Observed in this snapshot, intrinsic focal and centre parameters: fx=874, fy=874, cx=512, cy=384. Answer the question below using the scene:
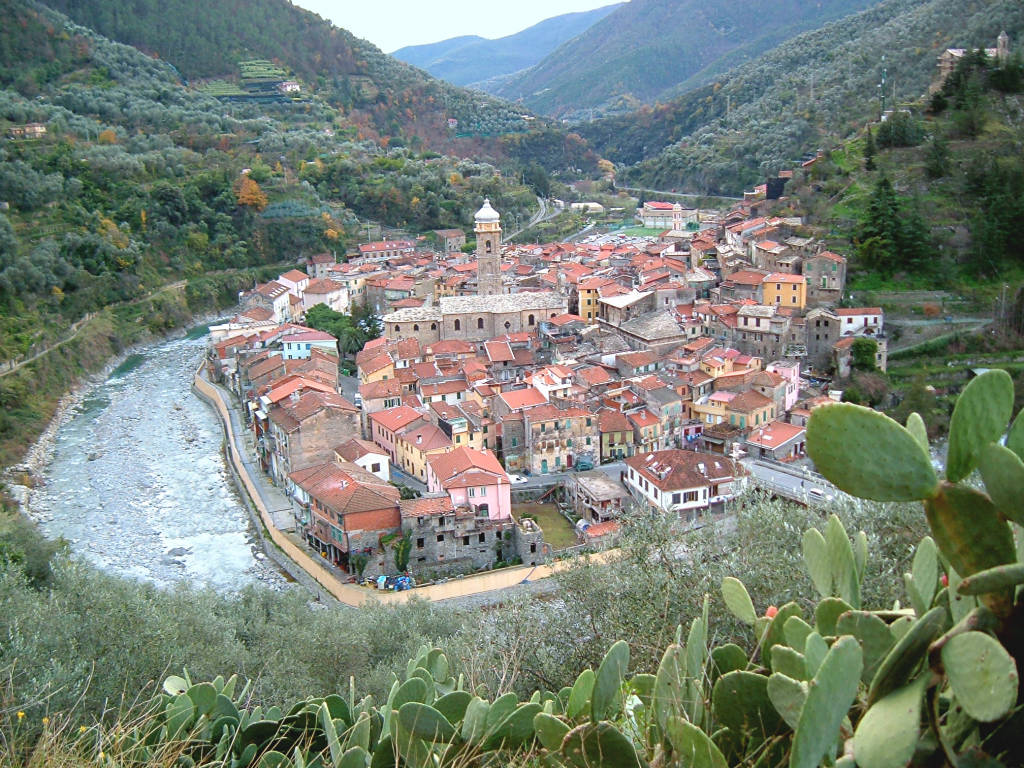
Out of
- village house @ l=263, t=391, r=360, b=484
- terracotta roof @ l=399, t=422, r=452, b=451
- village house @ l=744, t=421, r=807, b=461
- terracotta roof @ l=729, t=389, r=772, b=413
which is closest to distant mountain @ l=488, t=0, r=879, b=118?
terracotta roof @ l=729, t=389, r=772, b=413

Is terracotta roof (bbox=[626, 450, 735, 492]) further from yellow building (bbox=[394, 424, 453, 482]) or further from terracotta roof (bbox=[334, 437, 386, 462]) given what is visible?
terracotta roof (bbox=[334, 437, 386, 462])

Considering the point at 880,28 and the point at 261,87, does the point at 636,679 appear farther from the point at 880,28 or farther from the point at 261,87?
the point at 261,87

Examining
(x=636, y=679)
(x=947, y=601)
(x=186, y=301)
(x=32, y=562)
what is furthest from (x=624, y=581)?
(x=186, y=301)

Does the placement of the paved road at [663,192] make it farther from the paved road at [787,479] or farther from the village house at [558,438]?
the paved road at [787,479]

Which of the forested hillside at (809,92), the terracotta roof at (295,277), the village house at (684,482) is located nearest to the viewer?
the village house at (684,482)

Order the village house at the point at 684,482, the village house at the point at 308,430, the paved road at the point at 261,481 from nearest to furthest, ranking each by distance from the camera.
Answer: the village house at the point at 684,482 → the paved road at the point at 261,481 → the village house at the point at 308,430

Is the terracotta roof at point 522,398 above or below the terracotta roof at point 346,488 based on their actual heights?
above

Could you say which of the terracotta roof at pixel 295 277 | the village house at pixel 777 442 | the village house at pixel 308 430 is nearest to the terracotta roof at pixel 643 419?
the village house at pixel 777 442
